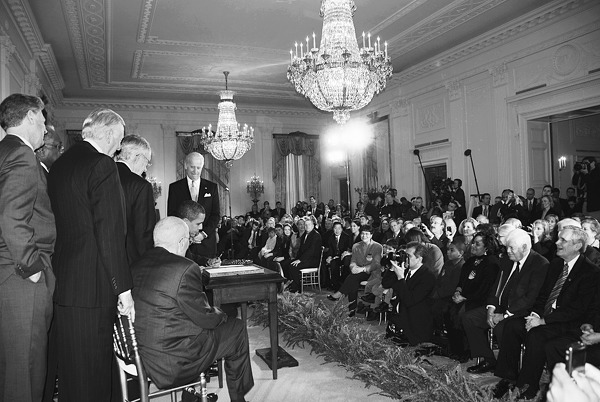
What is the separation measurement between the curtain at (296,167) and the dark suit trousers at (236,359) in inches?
542

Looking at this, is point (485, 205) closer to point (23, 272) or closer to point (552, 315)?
point (552, 315)

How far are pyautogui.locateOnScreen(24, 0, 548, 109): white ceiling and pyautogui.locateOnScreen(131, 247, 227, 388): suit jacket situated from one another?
6.70 metres

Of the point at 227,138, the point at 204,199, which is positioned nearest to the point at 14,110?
the point at 204,199

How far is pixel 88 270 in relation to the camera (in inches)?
92.7

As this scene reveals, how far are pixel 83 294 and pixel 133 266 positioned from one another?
289mm


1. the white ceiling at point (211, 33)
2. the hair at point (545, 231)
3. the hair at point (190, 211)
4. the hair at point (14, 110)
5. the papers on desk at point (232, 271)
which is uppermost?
the white ceiling at point (211, 33)

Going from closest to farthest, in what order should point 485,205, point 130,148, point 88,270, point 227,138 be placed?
1. point 88,270
2. point 130,148
3. point 485,205
4. point 227,138

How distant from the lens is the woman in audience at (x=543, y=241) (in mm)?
5662

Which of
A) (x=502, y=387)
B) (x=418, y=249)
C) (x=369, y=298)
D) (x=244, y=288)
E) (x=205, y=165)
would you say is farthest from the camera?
(x=205, y=165)

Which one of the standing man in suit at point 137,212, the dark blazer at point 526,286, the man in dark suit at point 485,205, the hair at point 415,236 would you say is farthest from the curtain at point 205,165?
the standing man in suit at point 137,212

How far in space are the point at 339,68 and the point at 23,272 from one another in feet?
13.9

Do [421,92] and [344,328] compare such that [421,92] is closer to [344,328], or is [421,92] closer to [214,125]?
[214,125]

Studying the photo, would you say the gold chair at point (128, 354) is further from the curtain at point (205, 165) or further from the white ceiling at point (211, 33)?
the curtain at point (205, 165)

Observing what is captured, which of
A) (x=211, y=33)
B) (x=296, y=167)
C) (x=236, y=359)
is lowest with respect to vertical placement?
(x=236, y=359)
